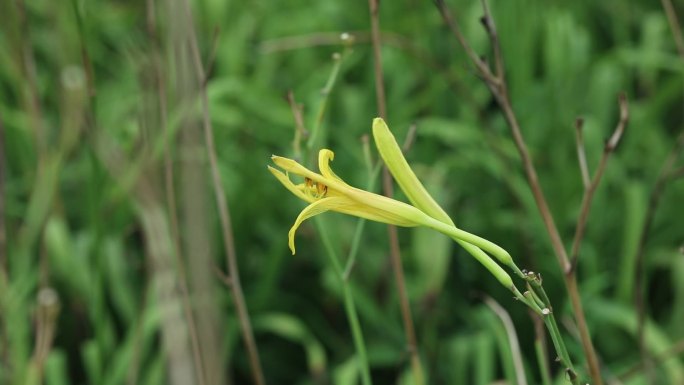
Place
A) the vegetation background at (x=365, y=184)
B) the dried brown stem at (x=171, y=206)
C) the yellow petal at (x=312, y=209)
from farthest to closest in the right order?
the vegetation background at (x=365, y=184) < the dried brown stem at (x=171, y=206) < the yellow petal at (x=312, y=209)

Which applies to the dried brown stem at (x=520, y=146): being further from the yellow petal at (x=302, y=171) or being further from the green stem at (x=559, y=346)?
the yellow petal at (x=302, y=171)

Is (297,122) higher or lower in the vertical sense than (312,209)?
higher

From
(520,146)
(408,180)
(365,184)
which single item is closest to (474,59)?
(520,146)

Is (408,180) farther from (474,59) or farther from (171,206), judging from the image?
(171,206)

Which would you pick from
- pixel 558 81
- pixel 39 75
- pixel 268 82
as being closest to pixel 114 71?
pixel 39 75

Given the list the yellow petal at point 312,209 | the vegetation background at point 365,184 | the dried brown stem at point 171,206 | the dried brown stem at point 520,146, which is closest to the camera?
the yellow petal at point 312,209

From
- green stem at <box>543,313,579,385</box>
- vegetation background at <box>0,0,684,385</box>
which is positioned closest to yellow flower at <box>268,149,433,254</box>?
green stem at <box>543,313,579,385</box>

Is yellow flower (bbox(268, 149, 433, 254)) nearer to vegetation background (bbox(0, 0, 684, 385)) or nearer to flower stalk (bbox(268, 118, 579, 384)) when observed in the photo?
flower stalk (bbox(268, 118, 579, 384))

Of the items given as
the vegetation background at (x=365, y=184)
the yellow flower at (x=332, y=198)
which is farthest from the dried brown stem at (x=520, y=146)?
the vegetation background at (x=365, y=184)
